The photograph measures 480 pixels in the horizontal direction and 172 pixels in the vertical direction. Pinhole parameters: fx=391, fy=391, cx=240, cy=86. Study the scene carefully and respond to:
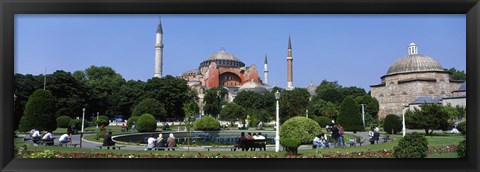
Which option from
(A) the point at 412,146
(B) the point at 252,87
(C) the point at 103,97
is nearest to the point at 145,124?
(A) the point at 412,146

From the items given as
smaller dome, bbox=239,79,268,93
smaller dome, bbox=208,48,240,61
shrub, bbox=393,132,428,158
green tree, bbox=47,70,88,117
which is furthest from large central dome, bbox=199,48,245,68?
shrub, bbox=393,132,428,158

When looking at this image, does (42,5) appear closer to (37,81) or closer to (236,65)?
(37,81)

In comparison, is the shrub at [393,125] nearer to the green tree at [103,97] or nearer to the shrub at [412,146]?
the shrub at [412,146]

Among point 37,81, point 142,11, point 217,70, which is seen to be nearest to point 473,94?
point 142,11

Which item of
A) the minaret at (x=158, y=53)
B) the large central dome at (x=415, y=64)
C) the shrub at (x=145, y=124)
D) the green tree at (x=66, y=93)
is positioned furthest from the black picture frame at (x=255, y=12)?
the minaret at (x=158, y=53)

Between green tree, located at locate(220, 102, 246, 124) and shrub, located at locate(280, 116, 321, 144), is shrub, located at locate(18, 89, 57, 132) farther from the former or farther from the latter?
green tree, located at locate(220, 102, 246, 124)

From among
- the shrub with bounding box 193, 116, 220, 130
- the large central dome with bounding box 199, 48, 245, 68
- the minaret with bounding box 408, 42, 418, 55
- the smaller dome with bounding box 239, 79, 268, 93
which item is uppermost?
the large central dome with bounding box 199, 48, 245, 68

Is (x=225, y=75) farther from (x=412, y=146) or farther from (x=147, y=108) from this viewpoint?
(x=412, y=146)
